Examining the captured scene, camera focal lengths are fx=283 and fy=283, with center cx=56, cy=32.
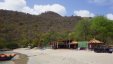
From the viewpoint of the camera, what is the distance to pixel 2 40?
132375 millimetres

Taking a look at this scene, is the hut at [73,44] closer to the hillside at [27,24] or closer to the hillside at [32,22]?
the hillside at [27,24]

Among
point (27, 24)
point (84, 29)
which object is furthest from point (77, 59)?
point (27, 24)

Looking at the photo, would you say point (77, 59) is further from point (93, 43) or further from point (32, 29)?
point (32, 29)

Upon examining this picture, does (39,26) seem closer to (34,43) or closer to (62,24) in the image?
(62,24)

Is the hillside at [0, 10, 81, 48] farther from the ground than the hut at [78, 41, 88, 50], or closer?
farther from the ground

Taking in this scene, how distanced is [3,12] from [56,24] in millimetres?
31957

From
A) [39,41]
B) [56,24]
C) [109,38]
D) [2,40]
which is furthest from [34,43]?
[56,24]

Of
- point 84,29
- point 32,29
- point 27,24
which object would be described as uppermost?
point 27,24

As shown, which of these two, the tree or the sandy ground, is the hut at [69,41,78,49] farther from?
the sandy ground

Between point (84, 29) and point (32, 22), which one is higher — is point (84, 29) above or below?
below

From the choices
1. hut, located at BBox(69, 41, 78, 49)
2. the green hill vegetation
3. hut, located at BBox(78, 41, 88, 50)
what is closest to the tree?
the green hill vegetation

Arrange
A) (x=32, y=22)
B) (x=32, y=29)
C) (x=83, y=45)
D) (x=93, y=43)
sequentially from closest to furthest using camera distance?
(x=93, y=43) → (x=83, y=45) → (x=32, y=29) → (x=32, y=22)

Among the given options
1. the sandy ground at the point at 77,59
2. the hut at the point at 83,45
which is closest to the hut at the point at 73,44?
the hut at the point at 83,45

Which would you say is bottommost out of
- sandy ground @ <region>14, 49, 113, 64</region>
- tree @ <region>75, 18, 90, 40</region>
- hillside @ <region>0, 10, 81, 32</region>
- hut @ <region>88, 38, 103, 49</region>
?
sandy ground @ <region>14, 49, 113, 64</region>
